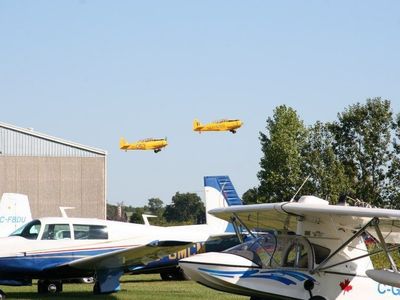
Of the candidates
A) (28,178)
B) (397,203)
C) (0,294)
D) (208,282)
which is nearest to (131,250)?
(0,294)

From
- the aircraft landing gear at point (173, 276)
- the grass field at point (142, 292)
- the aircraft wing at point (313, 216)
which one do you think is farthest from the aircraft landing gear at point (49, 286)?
the aircraft wing at point (313, 216)

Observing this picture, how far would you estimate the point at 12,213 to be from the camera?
107ft

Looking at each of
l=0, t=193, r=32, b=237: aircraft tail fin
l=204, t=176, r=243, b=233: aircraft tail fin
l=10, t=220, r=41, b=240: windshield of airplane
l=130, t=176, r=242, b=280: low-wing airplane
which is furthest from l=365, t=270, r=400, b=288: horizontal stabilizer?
l=0, t=193, r=32, b=237: aircraft tail fin

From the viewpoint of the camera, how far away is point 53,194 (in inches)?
2232

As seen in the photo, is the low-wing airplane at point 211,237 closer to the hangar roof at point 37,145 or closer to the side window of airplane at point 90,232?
the side window of airplane at point 90,232

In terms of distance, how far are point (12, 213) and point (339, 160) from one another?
25.4m

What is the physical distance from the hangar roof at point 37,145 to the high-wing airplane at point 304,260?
40.5 m

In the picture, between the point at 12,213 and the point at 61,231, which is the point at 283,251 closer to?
the point at 61,231

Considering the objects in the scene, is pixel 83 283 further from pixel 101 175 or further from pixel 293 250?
pixel 101 175

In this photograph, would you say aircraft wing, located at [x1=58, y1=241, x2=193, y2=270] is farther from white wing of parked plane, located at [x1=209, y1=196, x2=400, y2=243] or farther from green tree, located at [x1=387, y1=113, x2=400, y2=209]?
green tree, located at [x1=387, y1=113, x2=400, y2=209]

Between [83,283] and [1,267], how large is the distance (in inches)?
245

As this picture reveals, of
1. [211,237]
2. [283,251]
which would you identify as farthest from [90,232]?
[283,251]

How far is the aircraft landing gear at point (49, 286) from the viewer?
73.6 ft

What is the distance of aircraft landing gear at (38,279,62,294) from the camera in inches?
883
